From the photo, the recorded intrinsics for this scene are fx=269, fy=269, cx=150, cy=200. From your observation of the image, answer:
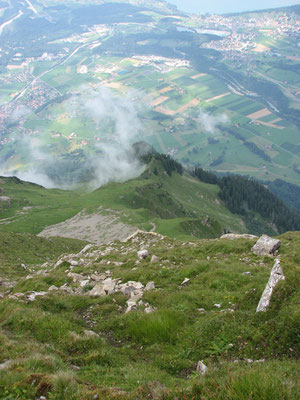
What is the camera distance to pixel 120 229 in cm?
7700

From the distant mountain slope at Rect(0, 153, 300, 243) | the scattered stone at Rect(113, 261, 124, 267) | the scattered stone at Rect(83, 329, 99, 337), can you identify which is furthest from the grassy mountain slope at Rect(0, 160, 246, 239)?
the scattered stone at Rect(83, 329, 99, 337)

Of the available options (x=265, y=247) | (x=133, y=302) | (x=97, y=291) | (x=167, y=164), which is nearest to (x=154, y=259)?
(x=97, y=291)

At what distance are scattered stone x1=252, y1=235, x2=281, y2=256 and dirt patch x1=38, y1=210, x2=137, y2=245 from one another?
5088 centimetres

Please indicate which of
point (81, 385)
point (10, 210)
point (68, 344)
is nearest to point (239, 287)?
point (68, 344)

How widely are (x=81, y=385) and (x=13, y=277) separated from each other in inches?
921

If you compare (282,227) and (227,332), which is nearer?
(227,332)

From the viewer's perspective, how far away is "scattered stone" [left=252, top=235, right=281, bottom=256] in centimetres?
2105

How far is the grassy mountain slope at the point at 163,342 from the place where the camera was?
605 cm

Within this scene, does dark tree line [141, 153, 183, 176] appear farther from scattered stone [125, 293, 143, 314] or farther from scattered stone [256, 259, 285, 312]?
scattered stone [256, 259, 285, 312]

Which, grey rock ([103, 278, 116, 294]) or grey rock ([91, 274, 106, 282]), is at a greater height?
grey rock ([103, 278, 116, 294])

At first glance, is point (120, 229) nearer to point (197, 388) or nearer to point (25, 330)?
point (25, 330)

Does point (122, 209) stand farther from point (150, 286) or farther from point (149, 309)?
point (149, 309)

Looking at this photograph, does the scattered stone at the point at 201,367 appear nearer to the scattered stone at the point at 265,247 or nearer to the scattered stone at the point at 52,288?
the scattered stone at the point at 52,288

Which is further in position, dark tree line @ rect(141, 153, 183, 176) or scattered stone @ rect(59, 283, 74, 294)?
dark tree line @ rect(141, 153, 183, 176)
